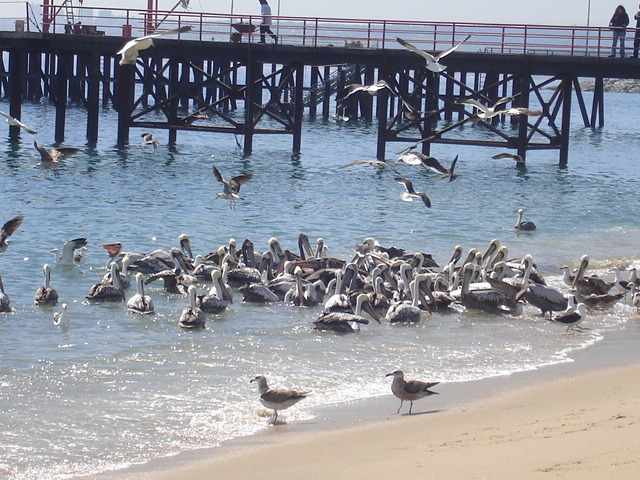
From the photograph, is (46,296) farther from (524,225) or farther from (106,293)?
(524,225)

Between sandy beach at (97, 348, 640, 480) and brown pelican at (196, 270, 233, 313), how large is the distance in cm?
454

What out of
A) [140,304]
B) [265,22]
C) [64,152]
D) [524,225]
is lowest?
[140,304]

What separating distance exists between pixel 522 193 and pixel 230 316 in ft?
60.3

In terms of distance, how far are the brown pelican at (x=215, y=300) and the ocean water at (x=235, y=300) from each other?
0.16 metres

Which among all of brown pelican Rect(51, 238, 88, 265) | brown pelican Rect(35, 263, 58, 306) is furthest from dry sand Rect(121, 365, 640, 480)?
brown pelican Rect(51, 238, 88, 265)

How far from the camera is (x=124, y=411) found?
Answer: 9.40 metres

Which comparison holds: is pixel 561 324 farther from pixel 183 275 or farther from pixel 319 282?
pixel 183 275

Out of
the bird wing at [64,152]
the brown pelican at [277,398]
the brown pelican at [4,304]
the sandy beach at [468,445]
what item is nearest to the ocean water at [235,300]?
the brown pelican at [4,304]

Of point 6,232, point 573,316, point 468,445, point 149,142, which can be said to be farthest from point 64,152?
point 149,142

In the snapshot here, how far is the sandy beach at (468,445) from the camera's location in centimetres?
707

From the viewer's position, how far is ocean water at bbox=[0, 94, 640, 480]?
927 cm

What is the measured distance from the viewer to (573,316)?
13398 millimetres

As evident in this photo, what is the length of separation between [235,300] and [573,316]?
4.55 metres

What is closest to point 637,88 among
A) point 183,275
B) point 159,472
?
point 183,275
